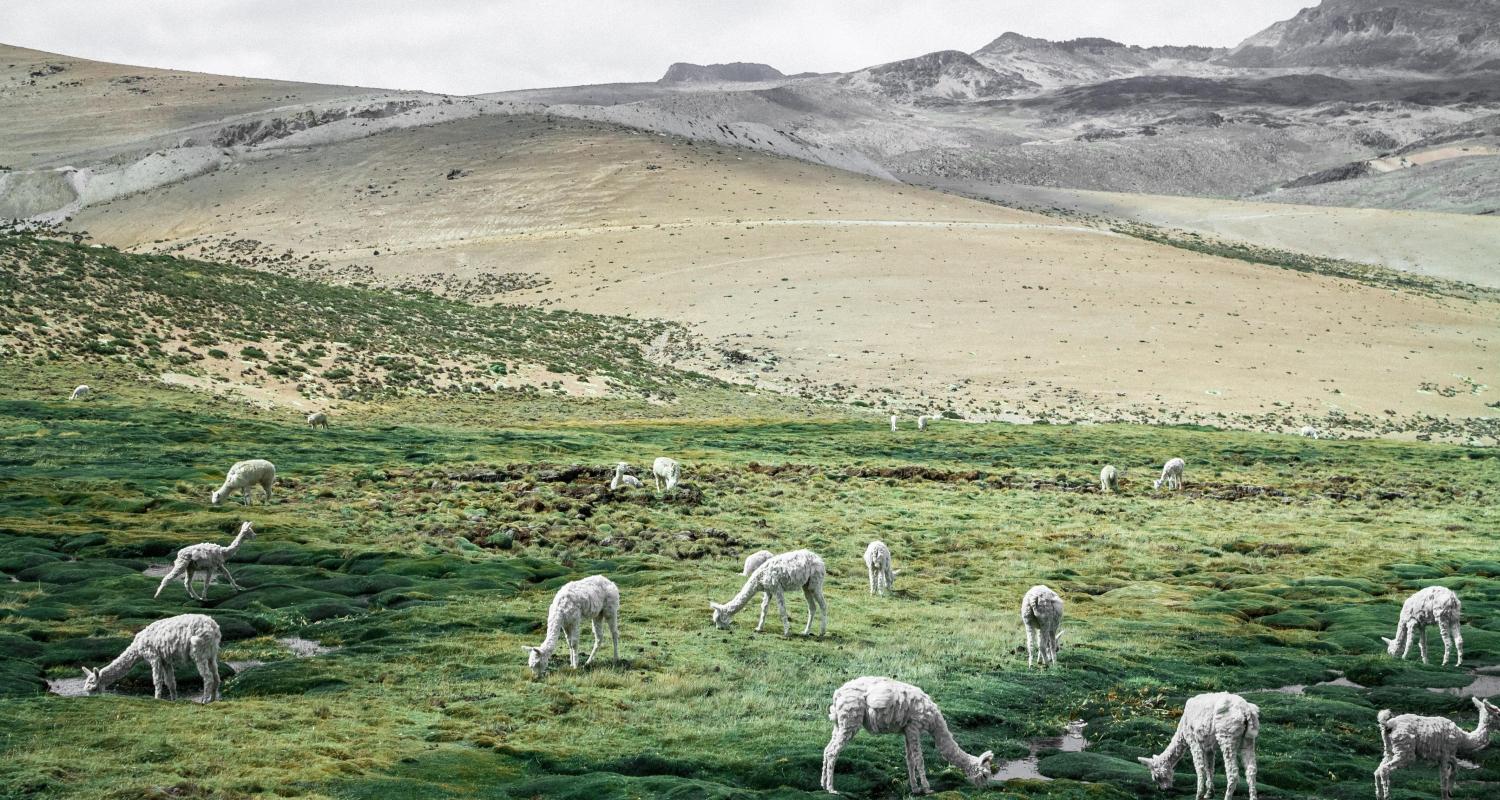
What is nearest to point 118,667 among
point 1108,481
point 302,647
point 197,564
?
point 302,647

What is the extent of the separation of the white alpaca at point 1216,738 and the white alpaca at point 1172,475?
31697 mm

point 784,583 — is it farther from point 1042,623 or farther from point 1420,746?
point 1420,746

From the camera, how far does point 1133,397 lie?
76.6 metres

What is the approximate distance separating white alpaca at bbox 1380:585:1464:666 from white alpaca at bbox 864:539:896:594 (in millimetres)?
10138

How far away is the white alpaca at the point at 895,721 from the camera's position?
1352cm

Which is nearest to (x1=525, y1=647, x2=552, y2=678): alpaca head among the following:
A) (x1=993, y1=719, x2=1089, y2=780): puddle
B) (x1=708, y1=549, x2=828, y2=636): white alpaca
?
(x1=708, y1=549, x2=828, y2=636): white alpaca

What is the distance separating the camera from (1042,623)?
19.7m

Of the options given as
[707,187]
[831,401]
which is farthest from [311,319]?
[707,187]

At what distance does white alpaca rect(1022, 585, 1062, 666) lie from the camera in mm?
19453

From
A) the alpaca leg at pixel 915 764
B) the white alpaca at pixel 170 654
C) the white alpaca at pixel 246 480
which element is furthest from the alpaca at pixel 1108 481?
the white alpaca at pixel 170 654

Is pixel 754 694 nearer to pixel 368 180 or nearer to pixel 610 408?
pixel 610 408

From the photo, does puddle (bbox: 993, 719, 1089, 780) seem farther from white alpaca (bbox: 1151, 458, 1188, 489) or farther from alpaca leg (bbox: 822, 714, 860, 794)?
white alpaca (bbox: 1151, 458, 1188, 489)

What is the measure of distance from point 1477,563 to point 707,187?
430ft

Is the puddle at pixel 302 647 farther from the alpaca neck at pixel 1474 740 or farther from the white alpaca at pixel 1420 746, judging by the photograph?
the alpaca neck at pixel 1474 740
